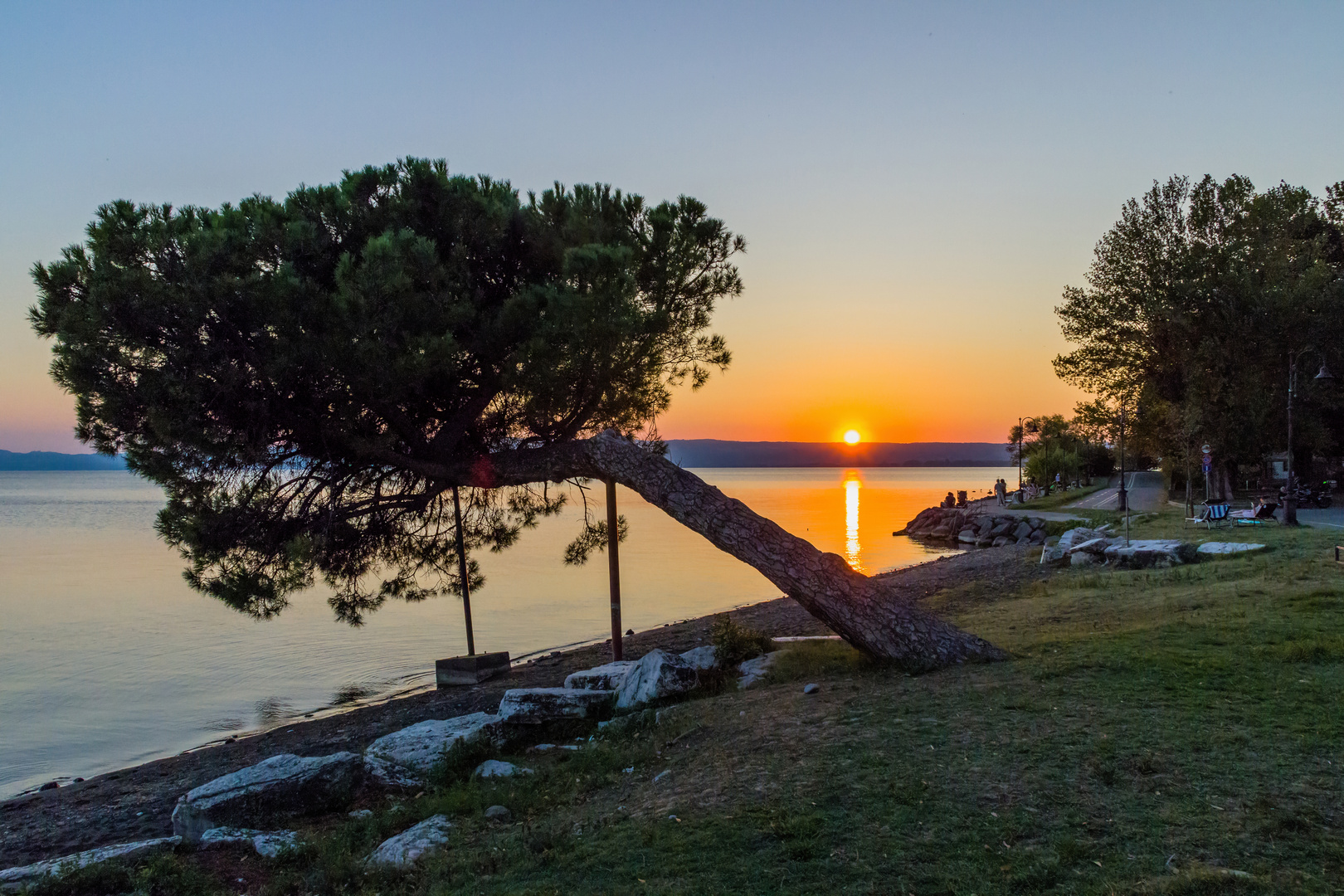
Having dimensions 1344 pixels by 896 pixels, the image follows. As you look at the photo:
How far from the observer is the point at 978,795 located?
17.9 feet

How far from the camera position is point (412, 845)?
6160mm

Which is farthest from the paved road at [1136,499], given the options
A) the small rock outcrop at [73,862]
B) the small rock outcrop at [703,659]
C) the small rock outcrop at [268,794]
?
the small rock outcrop at [73,862]

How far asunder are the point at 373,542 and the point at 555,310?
15.7ft

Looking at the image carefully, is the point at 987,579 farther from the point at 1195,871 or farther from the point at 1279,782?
the point at 1195,871

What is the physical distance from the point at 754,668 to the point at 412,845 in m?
5.64

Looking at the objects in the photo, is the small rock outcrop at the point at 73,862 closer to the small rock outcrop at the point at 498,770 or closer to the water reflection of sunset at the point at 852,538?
the small rock outcrop at the point at 498,770

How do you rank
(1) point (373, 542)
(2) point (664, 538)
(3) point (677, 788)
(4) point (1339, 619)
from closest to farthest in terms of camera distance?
(3) point (677, 788)
(4) point (1339, 619)
(1) point (373, 542)
(2) point (664, 538)

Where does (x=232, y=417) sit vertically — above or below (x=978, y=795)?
above

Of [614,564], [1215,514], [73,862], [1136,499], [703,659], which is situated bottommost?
[1136,499]

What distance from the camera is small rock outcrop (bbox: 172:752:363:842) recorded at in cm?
757

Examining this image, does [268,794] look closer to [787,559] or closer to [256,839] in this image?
[256,839]

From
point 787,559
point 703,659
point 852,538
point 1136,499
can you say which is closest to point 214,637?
point 703,659

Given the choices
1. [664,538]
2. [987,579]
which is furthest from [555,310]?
[664,538]

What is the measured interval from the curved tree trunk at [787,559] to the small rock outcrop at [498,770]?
11.4 ft
